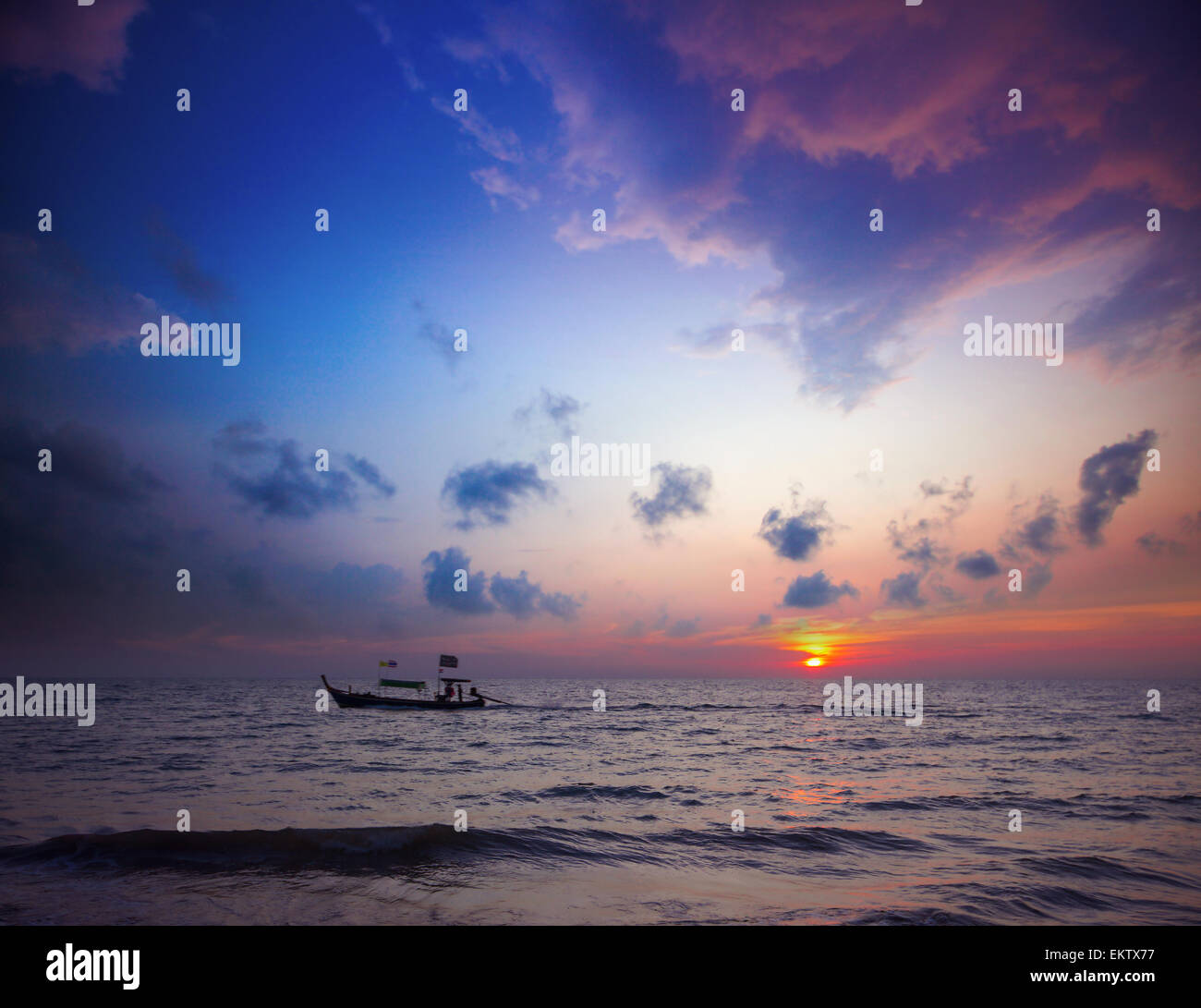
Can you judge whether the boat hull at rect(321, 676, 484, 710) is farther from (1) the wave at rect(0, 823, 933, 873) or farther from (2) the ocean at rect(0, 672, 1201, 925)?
(1) the wave at rect(0, 823, 933, 873)

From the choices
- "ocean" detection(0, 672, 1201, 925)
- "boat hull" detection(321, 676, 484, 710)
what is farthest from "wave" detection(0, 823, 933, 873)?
"boat hull" detection(321, 676, 484, 710)

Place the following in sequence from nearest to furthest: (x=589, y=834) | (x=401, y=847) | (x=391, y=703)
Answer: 1. (x=401, y=847)
2. (x=589, y=834)
3. (x=391, y=703)

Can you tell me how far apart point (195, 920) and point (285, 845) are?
5.24m

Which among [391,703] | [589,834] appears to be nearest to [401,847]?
[589,834]

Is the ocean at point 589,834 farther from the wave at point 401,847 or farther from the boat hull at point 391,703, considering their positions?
the boat hull at point 391,703

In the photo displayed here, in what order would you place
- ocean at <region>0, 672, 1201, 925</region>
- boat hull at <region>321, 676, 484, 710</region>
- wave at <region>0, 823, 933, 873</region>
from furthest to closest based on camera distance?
boat hull at <region>321, 676, 484, 710</region>
wave at <region>0, 823, 933, 873</region>
ocean at <region>0, 672, 1201, 925</region>

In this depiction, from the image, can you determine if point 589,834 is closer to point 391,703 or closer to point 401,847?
point 401,847

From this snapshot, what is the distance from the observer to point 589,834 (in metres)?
18.0

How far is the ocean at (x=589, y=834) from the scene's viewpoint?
12.1 meters

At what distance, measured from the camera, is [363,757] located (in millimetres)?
33594

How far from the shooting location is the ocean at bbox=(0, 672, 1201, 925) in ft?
39.8

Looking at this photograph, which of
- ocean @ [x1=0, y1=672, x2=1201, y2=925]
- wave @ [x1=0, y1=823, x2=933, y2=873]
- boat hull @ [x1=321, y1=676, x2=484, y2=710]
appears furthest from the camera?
boat hull @ [x1=321, y1=676, x2=484, y2=710]
